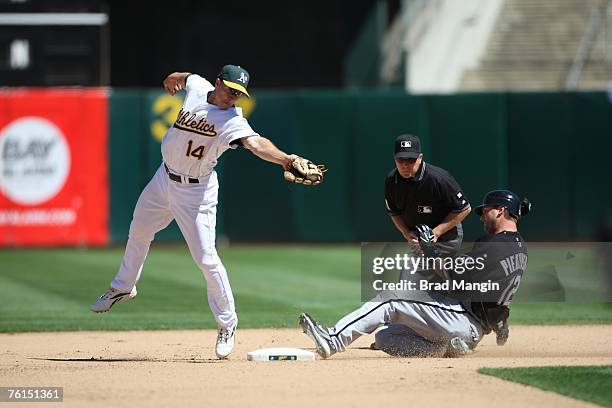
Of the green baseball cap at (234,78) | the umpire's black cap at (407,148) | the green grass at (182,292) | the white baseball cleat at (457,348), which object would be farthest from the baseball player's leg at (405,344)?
the green baseball cap at (234,78)

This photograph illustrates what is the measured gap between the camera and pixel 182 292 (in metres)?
14.0

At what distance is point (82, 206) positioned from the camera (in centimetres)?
2006

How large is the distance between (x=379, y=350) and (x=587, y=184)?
469 inches

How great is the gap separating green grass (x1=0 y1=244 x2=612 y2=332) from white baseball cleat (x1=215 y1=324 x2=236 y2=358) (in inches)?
96.8

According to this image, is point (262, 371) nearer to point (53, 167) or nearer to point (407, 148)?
point (407, 148)

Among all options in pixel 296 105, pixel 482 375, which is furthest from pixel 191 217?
pixel 296 105

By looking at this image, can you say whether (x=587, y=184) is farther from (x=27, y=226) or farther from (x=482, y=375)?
(x=482, y=375)

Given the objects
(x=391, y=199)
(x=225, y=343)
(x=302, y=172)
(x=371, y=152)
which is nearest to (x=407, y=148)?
(x=391, y=199)

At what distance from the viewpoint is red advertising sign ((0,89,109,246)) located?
1983 cm

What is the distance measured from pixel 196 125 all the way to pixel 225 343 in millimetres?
1636

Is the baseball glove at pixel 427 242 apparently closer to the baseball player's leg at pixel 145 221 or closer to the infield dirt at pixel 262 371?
the infield dirt at pixel 262 371

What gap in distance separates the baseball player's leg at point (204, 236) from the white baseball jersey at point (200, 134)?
153 mm

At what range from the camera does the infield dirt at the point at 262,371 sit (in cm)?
676

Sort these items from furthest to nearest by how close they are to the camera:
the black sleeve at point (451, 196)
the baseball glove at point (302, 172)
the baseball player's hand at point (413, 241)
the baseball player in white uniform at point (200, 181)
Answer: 1. the black sleeve at point (451, 196)
2. the baseball player's hand at point (413, 241)
3. the baseball player in white uniform at point (200, 181)
4. the baseball glove at point (302, 172)
